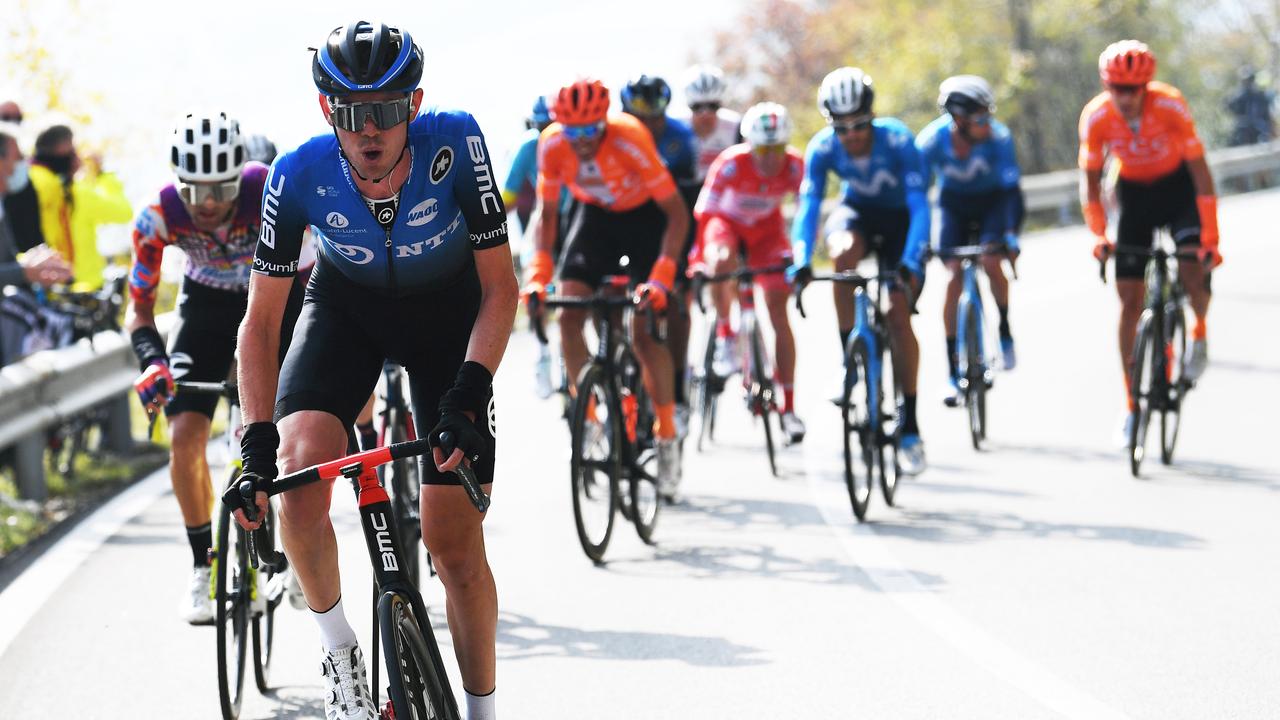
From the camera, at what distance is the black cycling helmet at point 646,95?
11.2 m

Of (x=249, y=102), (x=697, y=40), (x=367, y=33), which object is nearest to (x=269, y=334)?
(x=367, y=33)

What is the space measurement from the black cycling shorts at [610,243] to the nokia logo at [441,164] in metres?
4.43

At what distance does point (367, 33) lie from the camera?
188 inches

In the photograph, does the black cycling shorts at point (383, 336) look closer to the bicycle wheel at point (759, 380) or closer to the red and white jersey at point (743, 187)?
the bicycle wheel at point (759, 380)

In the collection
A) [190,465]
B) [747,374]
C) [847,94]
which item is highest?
[847,94]

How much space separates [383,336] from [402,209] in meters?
0.39

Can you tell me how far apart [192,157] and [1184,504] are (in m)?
5.50

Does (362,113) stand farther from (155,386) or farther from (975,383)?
(975,383)

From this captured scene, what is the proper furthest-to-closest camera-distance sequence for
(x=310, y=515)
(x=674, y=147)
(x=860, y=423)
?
(x=674, y=147), (x=860, y=423), (x=310, y=515)

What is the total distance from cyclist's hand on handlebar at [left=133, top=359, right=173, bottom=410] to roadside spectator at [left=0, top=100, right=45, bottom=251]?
231 inches

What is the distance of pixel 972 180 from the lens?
1263 centimetres

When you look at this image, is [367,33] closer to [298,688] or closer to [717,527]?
[298,688]

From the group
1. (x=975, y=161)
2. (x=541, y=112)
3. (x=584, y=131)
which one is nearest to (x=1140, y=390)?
(x=975, y=161)

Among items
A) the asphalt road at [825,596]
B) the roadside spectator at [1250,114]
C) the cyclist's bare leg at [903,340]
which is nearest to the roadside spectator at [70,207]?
the asphalt road at [825,596]
